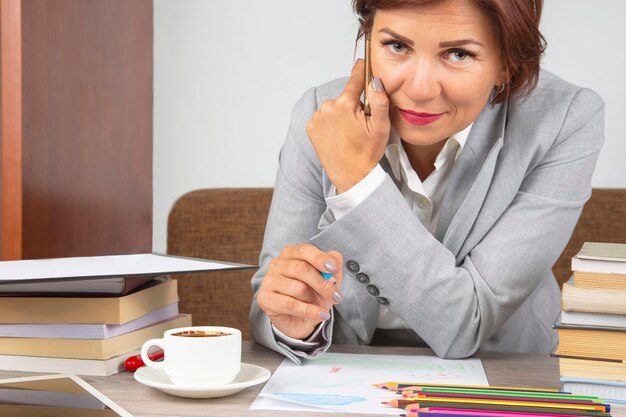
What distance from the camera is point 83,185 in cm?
189

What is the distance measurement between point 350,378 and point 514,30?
57 cm

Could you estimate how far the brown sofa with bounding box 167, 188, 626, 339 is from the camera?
2.06 meters

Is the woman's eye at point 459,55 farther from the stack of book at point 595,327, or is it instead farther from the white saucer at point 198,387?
the white saucer at point 198,387

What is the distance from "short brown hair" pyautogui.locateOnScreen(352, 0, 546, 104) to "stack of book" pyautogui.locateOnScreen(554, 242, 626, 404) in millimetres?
438

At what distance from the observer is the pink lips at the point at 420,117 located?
1.21m

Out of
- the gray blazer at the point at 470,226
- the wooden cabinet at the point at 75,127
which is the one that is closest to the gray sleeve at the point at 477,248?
the gray blazer at the point at 470,226

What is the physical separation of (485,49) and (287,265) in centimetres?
46

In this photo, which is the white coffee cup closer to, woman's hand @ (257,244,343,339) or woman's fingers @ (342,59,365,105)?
woman's hand @ (257,244,343,339)

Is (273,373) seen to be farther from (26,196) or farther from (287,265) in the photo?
(26,196)

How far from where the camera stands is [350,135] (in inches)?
47.4

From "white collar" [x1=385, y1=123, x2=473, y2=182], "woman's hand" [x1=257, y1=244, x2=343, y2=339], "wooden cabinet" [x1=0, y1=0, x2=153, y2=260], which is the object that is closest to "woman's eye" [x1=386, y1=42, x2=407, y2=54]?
"white collar" [x1=385, y1=123, x2=473, y2=182]

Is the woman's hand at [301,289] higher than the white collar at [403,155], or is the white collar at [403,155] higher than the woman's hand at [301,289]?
the white collar at [403,155]

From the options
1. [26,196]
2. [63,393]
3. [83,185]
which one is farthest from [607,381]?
[83,185]

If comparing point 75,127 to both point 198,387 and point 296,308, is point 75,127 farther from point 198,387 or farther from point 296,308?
point 198,387
